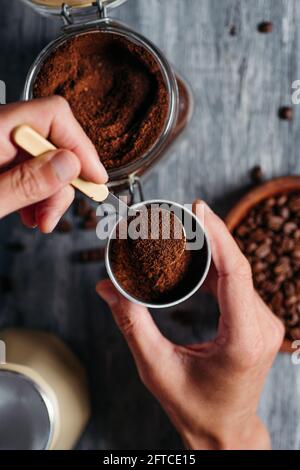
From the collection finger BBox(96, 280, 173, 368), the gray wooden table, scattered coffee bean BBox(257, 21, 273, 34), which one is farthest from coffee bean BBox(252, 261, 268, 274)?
scattered coffee bean BBox(257, 21, 273, 34)

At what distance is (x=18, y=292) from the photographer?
111cm

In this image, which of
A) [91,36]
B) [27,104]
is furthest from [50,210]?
[91,36]

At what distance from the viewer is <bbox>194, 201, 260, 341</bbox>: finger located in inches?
34.0

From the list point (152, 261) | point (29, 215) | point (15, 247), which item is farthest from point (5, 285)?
point (152, 261)

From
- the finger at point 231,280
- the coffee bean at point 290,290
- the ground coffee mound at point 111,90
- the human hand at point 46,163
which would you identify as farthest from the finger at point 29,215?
the coffee bean at point 290,290

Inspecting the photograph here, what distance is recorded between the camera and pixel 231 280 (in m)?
0.88

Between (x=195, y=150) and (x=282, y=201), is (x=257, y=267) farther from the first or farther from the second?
(x=195, y=150)

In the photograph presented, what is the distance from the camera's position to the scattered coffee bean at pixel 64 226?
107 cm

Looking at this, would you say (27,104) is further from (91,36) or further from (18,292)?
(18,292)

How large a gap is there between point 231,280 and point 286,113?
38cm

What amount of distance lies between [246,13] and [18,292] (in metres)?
0.72

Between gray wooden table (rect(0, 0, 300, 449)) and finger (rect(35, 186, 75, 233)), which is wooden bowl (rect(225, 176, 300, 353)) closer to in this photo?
gray wooden table (rect(0, 0, 300, 449))

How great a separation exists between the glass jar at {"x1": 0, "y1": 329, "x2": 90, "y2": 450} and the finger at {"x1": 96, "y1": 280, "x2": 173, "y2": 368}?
154mm
